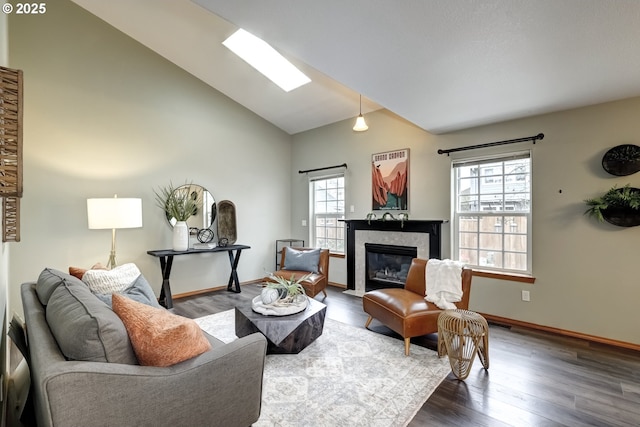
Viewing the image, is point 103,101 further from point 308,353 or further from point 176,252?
point 308,353

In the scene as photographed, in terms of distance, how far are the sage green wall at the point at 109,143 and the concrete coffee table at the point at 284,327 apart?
2.25 m

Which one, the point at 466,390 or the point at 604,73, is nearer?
the point at 466,390

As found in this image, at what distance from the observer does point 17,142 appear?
1.14 m

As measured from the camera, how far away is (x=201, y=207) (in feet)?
14.5

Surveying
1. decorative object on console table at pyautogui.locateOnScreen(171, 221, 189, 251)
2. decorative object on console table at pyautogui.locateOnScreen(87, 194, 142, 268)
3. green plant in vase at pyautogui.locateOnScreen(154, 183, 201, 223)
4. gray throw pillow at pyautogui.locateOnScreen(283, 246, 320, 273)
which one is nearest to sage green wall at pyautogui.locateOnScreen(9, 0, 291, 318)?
green plant in vase at pyautogui.locateOnScreen(154, 183, 201, 223)

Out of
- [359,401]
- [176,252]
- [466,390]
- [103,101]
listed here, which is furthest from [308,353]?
[103,101]

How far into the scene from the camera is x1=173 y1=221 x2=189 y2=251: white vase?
3.85m

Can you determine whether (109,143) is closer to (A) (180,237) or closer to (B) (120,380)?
(A) (180,237)

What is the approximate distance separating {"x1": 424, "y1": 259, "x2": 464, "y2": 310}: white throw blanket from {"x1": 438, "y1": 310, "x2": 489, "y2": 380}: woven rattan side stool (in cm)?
37

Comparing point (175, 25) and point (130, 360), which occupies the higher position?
point (175, 25)

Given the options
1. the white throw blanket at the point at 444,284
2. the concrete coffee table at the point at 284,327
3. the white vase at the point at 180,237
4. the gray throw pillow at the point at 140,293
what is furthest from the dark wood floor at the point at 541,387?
the white vase at the point at 180,237

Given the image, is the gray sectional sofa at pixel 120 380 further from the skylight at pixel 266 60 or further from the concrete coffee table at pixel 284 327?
the skylight at pixel 266 60

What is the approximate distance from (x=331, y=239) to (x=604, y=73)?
12.9 feet

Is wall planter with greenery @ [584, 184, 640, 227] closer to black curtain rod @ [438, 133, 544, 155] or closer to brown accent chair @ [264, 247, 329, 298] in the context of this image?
black curtain rod @ [438, 133, 544, 155]
